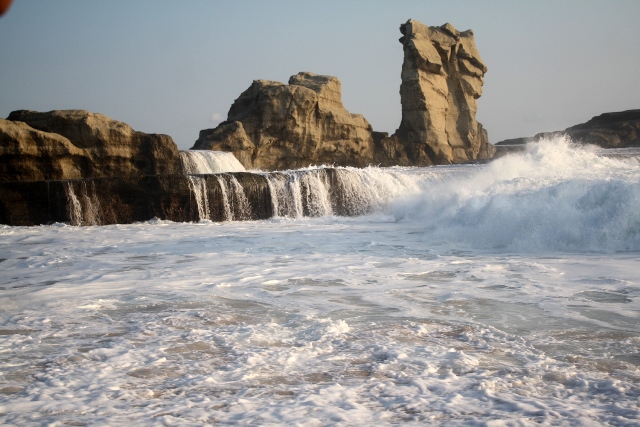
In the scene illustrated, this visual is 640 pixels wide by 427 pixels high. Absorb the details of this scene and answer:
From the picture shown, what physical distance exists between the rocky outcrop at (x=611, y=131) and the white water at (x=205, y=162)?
29.1 metres

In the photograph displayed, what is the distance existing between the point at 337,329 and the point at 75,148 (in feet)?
49.0

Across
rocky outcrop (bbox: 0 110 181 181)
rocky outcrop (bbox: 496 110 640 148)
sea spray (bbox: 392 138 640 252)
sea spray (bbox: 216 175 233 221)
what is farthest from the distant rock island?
sea spray (bbox: 392 138 640 252)

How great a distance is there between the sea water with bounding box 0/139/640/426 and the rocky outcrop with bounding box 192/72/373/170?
74.0 feet

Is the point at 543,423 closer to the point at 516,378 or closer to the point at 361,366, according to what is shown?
the point at 516,378

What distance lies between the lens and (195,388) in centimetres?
280

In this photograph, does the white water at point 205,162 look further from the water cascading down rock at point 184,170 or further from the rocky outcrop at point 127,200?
the rocky outcrop at point 127,200

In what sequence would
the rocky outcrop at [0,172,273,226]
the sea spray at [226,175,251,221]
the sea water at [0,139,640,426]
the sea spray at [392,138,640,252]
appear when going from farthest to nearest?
the sea spray at [226,175,251,221], the rocky outcrop at [0,172,273,226], the sea spray at [392,138,640,252], the sea water at [0,139,640,426]

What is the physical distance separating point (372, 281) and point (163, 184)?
31.4ft

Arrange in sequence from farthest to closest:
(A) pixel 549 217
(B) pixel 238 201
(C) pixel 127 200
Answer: (B) pixel 238 201
(C) pixel 127 200
(A) pixel 549 217

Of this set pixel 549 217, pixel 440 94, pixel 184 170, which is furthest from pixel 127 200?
pixel 440 94

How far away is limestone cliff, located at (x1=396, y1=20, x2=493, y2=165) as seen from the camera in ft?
131

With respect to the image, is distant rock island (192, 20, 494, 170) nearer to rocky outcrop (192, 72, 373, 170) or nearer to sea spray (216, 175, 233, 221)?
rocky outcrop (192, 72, 373, 170)

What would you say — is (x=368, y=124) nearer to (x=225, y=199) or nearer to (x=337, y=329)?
(x=225, y=199)

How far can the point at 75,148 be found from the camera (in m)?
16.9
